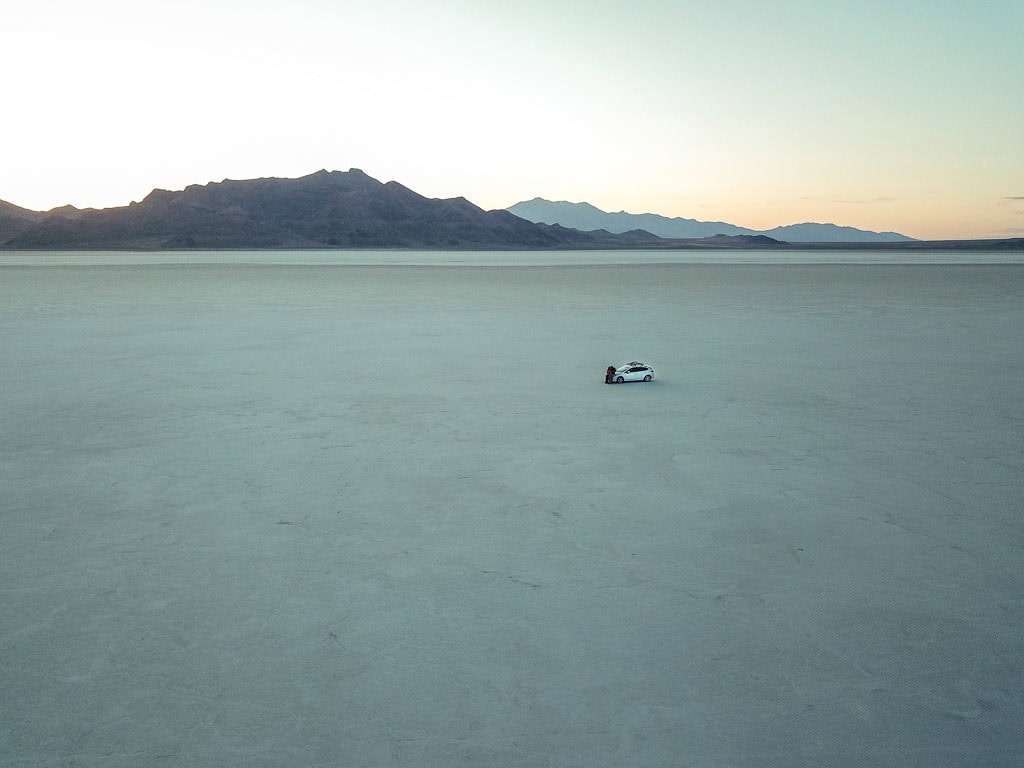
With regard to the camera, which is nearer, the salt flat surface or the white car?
the salt flat surface

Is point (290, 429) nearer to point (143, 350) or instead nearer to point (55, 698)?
point (55, 698)

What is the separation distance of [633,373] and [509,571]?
9863mm

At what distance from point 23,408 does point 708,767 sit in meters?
14.0

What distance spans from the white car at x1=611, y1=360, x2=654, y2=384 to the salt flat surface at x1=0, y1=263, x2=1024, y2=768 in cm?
30

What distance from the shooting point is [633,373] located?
1631cm

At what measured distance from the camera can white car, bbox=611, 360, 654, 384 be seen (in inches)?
638

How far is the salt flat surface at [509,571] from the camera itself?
4.88 metres

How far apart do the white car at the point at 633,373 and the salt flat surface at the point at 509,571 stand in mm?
297

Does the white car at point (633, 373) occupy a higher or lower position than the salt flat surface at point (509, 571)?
higher

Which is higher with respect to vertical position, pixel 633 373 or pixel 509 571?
pixel 633 373

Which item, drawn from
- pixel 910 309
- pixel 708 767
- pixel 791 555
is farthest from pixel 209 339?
pixel 910 309

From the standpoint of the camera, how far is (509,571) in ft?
23.2

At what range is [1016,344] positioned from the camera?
2288 centimetres

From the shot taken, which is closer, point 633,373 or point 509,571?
point 509,571
